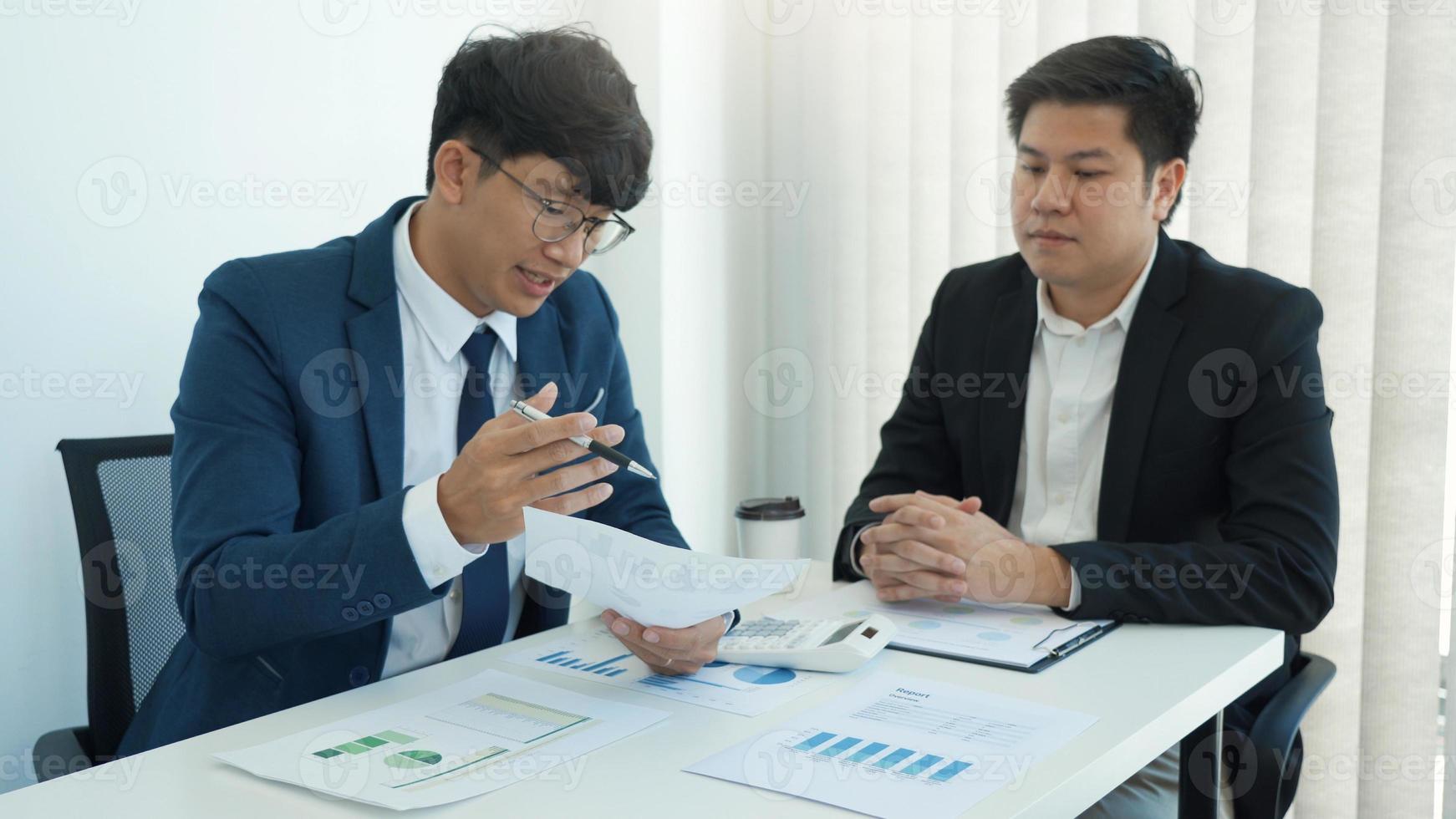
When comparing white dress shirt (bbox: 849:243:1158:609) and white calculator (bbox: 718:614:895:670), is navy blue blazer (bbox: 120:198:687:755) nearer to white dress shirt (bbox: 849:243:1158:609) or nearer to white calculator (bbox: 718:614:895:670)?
white calculator (bbox: 718:614:895:670)

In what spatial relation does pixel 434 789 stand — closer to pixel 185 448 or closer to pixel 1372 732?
pixel 185 448

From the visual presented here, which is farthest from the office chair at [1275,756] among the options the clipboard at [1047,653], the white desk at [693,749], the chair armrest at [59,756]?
the chair armrest at [59,756]

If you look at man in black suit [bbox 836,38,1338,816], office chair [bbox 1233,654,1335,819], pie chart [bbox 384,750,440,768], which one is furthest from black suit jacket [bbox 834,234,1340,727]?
pie chart [bbox 384,750,440,768]

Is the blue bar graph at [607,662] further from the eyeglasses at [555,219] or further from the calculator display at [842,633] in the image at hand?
the eyeglasses at [555,219]

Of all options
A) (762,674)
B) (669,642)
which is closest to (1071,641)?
(762,674)

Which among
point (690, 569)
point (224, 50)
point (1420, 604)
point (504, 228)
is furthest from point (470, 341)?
point (1420, 604)

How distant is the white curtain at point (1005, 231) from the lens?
6.70ft

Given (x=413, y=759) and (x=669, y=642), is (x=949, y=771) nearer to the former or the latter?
(x=669, y=642)

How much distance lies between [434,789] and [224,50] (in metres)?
1.69

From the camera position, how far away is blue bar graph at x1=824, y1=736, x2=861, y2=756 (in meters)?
1.08

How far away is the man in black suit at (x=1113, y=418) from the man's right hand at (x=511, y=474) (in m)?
0.60

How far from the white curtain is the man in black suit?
279 millimetres

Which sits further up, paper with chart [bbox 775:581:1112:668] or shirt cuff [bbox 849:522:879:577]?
shirt cuff [bbox 849:522:879:577]

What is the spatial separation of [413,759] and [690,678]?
1.25 feet
